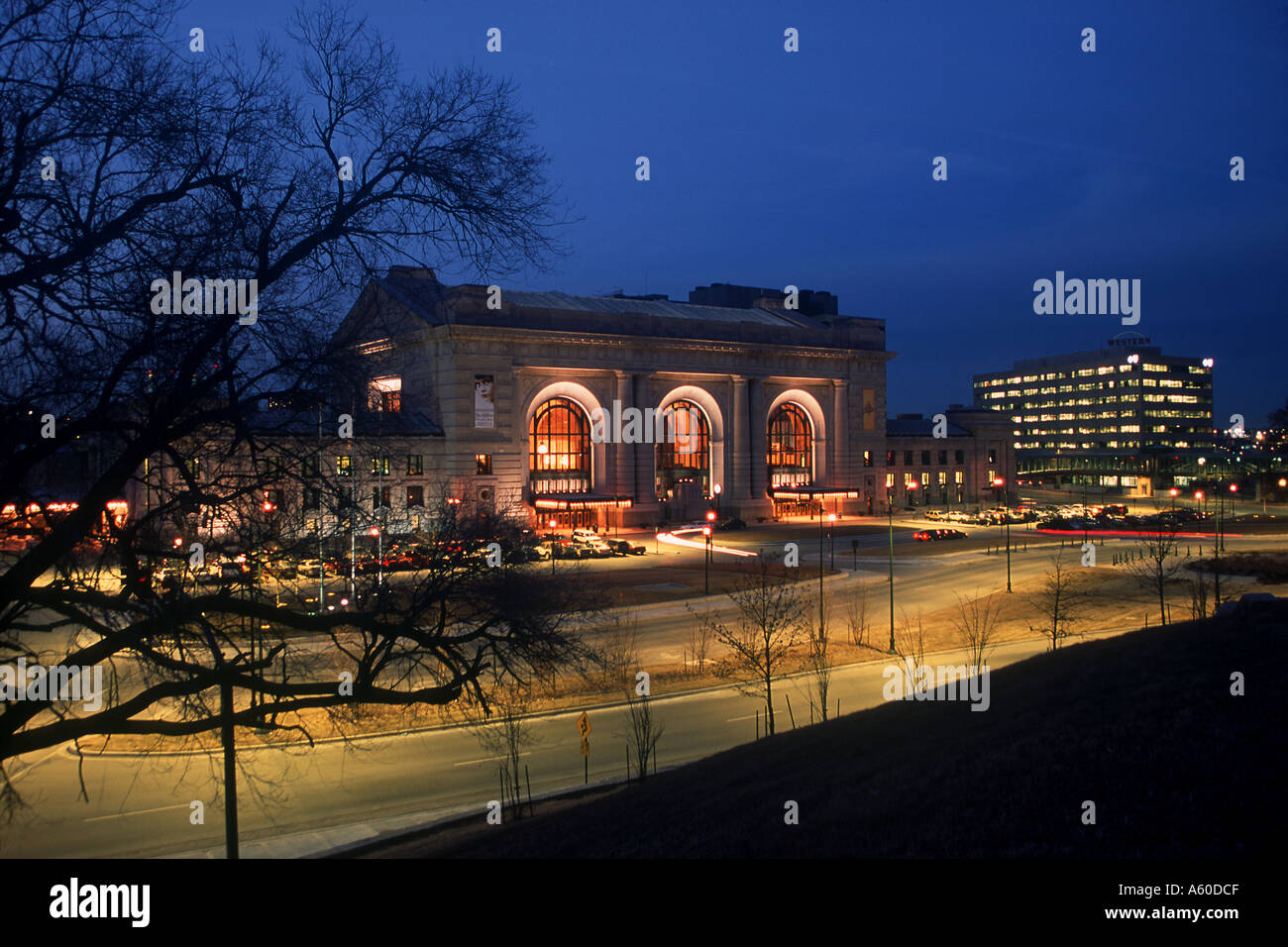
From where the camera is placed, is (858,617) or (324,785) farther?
(858,617)

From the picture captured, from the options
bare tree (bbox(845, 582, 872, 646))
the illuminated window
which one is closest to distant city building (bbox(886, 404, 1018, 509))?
bare tree (bbox(845, 582, 872, 646))

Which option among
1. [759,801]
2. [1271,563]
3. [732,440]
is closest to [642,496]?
[732,440]

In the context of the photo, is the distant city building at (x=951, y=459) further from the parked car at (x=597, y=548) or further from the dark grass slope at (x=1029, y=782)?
the dark grass slope at (x=1029, y=782)

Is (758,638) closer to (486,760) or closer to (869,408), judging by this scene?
(486,760)

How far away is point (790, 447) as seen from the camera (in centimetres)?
8581

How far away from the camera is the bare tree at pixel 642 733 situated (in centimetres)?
1938

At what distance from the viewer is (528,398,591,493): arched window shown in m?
72.3

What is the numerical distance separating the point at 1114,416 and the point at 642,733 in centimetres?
15554

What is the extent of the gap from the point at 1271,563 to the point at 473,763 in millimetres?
47299

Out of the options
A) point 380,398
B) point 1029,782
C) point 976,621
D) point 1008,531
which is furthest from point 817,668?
point 1008,531

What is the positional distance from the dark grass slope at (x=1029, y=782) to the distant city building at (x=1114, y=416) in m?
136

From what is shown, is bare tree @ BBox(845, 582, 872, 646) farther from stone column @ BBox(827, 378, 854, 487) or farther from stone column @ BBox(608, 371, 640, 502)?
stone column @ BBox(827, 378, 854, 487)

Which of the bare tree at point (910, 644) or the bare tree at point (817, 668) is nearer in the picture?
the bare tree at point (817, 668)

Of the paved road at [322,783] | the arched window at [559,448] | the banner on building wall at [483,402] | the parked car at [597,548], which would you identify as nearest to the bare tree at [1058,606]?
the paved road at [322,783]
